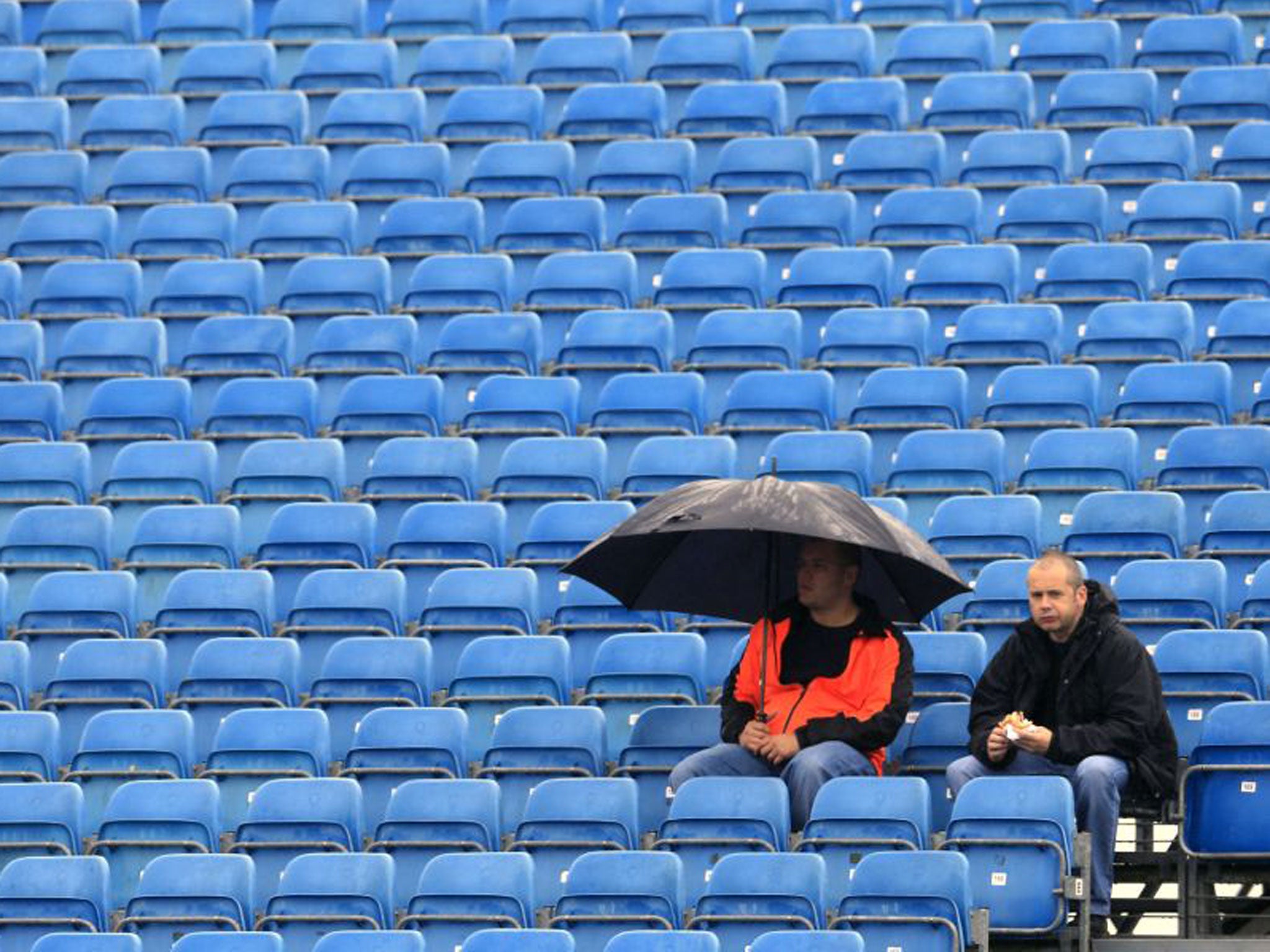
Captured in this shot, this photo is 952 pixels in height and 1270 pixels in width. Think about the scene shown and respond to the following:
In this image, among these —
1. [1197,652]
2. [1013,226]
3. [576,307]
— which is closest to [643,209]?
[576,307]

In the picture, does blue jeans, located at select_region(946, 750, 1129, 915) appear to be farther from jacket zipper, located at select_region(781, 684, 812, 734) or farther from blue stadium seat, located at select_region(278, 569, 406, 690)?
blue stadium seat, located at select_region(278, 569, 406, 690)

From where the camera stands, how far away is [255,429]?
1134 cm

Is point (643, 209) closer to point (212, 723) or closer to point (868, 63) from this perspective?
point (868, 63)

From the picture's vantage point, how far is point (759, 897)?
7.64 m

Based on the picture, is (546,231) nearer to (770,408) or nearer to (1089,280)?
(770,408)

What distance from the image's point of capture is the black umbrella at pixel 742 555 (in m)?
8.34

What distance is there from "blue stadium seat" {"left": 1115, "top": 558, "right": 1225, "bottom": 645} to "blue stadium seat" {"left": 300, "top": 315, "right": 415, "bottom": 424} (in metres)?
3.60

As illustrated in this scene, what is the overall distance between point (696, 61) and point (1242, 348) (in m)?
3.81

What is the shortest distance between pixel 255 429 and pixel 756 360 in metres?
2.11

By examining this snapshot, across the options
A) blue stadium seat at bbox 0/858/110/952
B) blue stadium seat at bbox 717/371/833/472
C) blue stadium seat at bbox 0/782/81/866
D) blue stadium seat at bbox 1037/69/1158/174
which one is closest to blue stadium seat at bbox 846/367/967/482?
blue stadium seat at bbox 717/371/833/472

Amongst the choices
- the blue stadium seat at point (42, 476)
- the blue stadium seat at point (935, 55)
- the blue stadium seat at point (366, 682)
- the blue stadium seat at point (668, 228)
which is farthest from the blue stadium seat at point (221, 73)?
the blue stadium seat at point (366, 682)

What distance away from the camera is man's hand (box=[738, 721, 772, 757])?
8383mm

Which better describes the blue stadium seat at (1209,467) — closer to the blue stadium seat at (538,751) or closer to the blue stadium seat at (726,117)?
the blue stadium seat at (538,751)

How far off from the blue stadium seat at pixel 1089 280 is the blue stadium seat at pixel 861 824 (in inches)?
153
